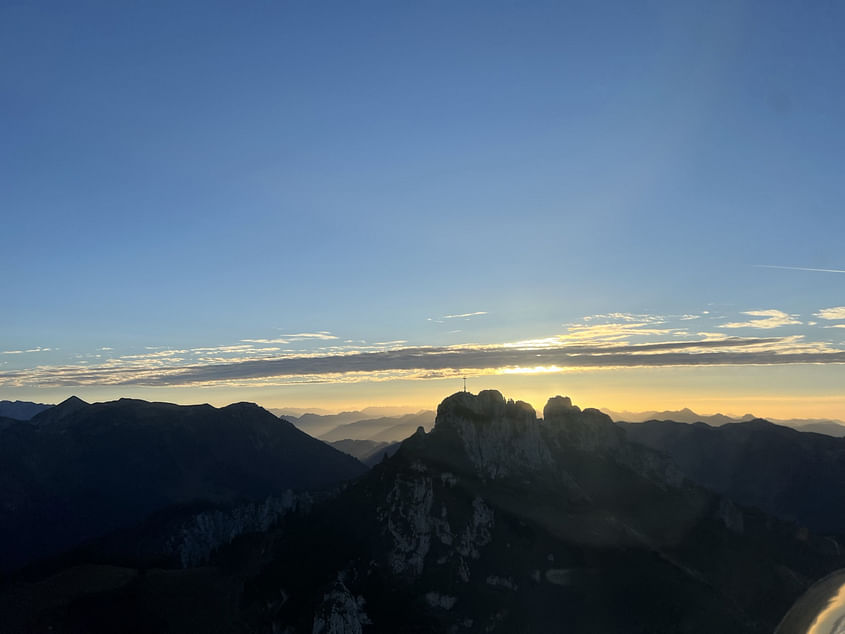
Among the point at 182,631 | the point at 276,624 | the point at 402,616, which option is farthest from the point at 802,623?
the point at 182,631

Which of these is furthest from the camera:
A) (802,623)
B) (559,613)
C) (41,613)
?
(559,613)

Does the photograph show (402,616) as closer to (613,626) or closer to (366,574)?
(366,574)

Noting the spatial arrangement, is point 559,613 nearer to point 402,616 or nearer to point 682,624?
point 682,624

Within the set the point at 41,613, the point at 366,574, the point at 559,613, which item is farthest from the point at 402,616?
the point at 41,613

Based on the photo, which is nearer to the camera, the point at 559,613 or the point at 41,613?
the point at 41,613

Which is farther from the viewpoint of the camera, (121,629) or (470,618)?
(470,618)

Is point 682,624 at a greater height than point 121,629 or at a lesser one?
lesser

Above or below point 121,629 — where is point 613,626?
below

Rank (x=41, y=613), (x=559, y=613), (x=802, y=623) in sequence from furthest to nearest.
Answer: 1. (x=559, y=613)
2. (x=41, y=613)
3. (x=802, y=623)
